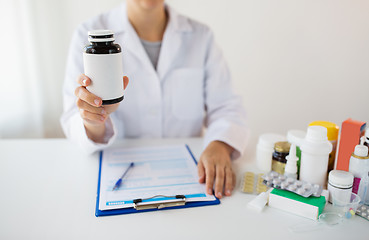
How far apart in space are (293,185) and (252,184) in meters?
0.12

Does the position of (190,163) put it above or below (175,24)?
below

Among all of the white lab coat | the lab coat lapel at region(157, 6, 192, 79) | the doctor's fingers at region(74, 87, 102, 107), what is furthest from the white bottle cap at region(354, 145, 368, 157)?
the lab coat lapel at region(157, 6, 192, 79)

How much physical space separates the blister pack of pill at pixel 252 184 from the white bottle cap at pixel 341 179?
0.46 ft

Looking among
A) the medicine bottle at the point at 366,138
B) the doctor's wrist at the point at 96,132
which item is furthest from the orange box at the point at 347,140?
the doctor's wrist at the point at 96,132

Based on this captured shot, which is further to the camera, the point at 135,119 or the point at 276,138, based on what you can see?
the point at 135,119

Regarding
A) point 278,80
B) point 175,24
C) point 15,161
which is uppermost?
point 175,24

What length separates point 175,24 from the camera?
1.15 metres

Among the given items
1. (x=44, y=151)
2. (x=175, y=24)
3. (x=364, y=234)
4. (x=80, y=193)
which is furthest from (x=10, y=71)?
(x=364, y=234)

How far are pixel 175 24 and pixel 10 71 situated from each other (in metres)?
0.67

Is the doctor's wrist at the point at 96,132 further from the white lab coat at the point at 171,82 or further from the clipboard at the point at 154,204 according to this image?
the clipboard at the point at 154,204

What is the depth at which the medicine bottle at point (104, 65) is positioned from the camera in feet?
1.83

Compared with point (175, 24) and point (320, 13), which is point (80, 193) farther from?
point (320, 13)

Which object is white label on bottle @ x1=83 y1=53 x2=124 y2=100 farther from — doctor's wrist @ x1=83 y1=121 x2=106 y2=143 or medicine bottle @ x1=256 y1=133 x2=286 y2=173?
medicine bottle @ x1=256 y1=133 x2=286 y2=173

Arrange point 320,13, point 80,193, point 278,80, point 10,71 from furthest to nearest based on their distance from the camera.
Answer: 1. point 278,80
2. point 10,71
3. point 320,13
4. point 80,193
